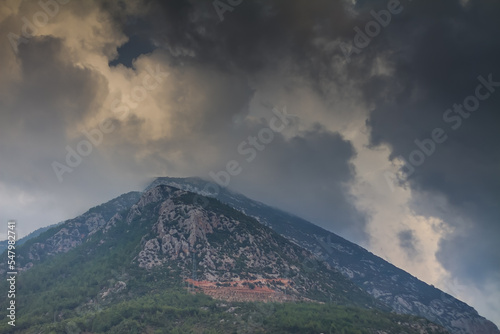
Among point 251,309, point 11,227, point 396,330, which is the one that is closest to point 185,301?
point 251,309

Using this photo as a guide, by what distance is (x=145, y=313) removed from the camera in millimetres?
170500

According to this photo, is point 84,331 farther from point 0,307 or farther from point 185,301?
point 0,307

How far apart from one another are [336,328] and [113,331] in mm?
107670

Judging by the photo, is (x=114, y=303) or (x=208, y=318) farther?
(x=114, y=303)

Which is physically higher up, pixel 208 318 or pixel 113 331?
pixel 208 318

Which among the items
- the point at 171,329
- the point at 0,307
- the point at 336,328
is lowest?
the point at 0,307

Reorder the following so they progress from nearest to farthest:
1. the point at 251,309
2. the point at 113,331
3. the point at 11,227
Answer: the point at 11,227 → the point at 113,331 → the point at 251,309

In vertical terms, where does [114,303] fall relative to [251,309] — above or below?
below

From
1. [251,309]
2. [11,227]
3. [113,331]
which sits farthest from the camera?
[251,309]

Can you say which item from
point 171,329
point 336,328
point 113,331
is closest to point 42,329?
point 113,331

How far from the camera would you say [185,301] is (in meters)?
193

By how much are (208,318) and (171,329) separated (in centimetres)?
2008

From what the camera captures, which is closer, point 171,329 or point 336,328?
point 171,329

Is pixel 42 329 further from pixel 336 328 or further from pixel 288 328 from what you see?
pixel 336 328
